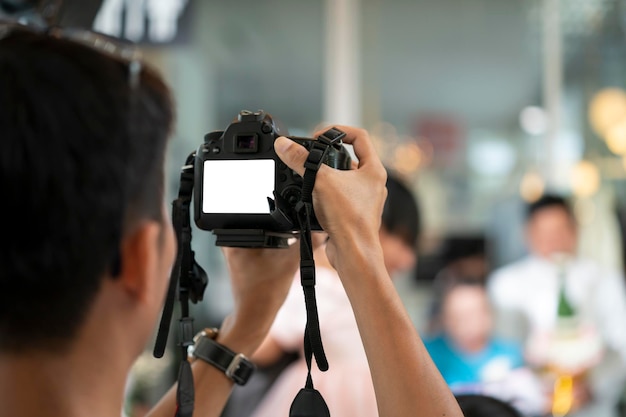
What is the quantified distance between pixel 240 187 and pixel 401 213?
84 cm

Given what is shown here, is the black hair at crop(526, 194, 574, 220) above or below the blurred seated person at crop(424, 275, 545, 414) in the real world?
above

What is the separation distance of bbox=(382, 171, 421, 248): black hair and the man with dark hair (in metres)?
0.89

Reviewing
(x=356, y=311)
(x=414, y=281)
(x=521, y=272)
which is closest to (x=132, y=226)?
(x=356, y=311)

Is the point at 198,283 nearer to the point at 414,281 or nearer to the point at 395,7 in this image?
the point at 414,281

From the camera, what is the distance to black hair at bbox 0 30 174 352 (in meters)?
0.54

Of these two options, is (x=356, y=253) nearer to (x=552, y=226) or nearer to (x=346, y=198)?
(x=346, y=198)

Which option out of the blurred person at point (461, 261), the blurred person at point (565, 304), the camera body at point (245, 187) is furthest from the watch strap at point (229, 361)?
the blurred person at point (461, 261)

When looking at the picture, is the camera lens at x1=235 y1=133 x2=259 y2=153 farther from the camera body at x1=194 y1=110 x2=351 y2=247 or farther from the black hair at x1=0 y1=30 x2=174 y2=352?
the black hair at x1=0 y1=30 x2=174 y2=352

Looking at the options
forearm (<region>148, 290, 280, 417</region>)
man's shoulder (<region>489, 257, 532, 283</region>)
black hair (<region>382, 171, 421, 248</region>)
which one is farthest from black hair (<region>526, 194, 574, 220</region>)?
forearm (<region>148, 290, 280, 417</region>)

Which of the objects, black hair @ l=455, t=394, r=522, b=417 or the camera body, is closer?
the camera body

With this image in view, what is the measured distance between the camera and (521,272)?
10.2ft

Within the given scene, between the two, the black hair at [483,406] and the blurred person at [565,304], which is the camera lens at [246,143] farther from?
the blurred person at [565,304]

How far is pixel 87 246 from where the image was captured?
565mm

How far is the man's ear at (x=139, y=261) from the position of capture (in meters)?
0.60
